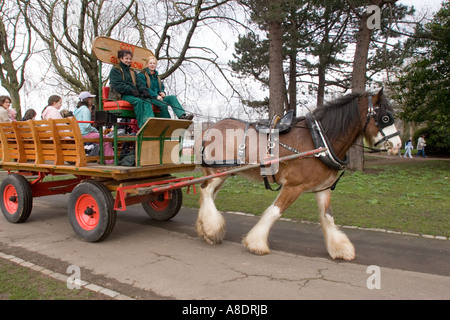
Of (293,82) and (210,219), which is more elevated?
(293,82)

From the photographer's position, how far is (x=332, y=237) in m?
4.30

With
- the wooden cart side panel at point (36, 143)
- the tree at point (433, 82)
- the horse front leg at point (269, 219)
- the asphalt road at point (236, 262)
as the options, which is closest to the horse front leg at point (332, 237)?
the asphalt road at point (236, 262)

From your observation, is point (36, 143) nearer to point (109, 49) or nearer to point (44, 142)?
point (44, 142)

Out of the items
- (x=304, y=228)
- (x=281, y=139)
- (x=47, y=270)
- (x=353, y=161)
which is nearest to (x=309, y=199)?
(x=304, y=228)

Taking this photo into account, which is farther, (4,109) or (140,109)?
(4,109)

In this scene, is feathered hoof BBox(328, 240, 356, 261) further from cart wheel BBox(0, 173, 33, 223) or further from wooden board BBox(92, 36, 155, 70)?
cart wheel BBox(0, 173, 33, 223)

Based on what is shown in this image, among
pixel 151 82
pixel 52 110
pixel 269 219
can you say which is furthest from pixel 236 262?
pixel 52 110

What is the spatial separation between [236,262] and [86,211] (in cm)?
227

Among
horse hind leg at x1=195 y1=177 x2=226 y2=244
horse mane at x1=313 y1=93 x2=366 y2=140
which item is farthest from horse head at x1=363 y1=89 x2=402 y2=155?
horse hind leg at x1=195 y1=177 x2=226 y2=244

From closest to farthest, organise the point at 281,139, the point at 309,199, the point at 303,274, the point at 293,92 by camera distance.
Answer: the point at 303,274 < the point at 281,139 < the point at 309,199 < the point at 293,92
